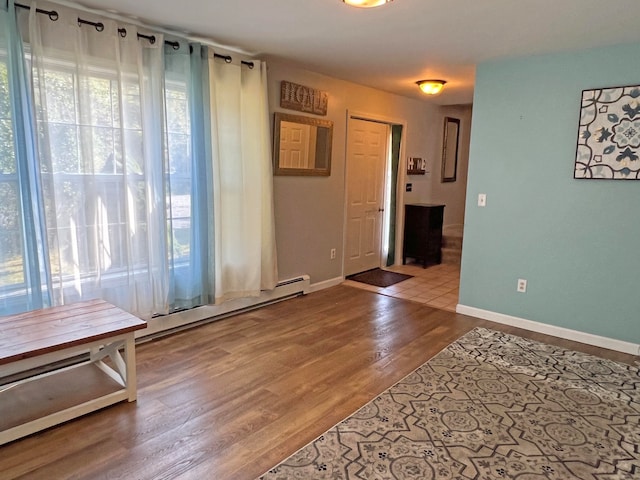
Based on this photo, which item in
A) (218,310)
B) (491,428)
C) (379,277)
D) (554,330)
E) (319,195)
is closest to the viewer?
(491,428)

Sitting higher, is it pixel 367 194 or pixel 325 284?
pixel 367 194

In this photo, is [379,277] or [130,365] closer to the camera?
[130,365]

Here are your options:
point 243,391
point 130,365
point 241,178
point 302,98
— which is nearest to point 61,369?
point 130,365

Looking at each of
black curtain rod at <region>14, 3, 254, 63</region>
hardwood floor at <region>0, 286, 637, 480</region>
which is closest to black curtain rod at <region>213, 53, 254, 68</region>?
black curtain rod at <region>14, 3, 254, 63</region>

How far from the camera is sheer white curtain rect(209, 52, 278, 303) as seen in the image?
348 cm

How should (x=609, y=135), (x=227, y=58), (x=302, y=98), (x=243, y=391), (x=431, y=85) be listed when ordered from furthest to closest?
(x=431, y=85), (x=302, y=98), (x=227, y=58), (x=609, y=135), (x=243, y=391)

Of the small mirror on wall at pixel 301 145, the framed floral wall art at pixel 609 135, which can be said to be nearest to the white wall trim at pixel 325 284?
the small mirror on wall at pixel 301 145

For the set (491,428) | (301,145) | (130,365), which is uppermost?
(301,145)

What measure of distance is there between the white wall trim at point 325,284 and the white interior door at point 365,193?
0.22 metres

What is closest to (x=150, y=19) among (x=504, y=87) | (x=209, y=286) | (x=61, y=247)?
(x=61, y=247)

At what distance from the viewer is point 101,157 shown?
282 centimetres

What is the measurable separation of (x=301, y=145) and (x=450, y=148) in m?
3.46

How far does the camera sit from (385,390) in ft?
8.45

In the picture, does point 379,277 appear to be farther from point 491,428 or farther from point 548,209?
point 491,428
